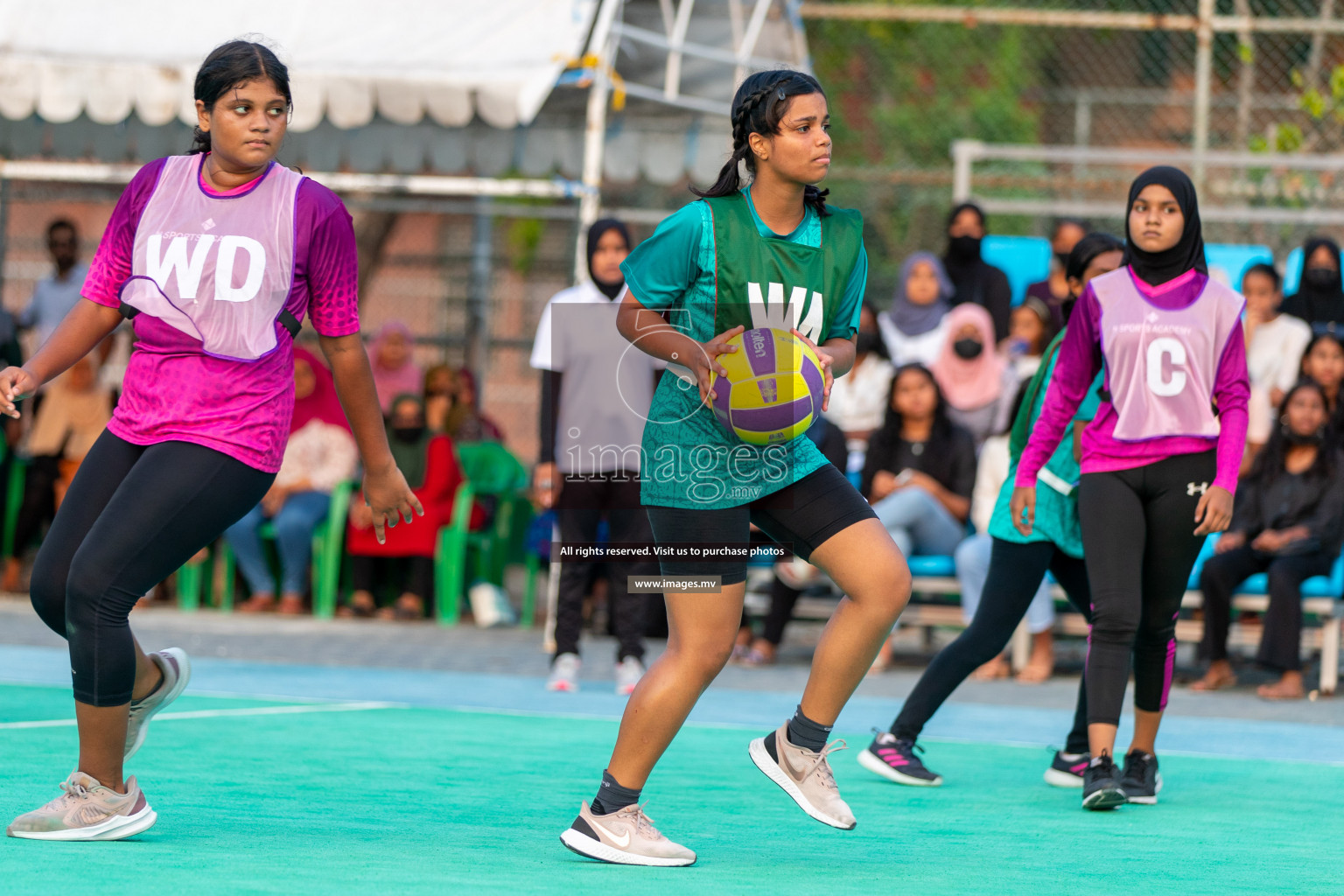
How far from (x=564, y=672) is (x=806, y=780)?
13.9 ft

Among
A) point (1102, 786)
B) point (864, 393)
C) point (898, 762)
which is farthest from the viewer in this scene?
point (864, 393)

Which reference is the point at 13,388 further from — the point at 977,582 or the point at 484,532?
the point at 484,532

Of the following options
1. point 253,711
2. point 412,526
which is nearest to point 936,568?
point 412,526

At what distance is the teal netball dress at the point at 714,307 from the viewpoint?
4277 mm

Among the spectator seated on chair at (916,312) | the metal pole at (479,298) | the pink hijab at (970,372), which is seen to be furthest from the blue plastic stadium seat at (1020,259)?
the metal pole at (479,298)

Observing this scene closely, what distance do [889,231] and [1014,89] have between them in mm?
4752

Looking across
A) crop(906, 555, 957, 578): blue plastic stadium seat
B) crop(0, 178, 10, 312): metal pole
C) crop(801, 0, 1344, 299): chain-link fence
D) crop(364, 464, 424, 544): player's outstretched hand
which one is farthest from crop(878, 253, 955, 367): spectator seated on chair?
crop(364, 464, 424, 544): player's outstretched hand

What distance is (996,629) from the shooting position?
19.9 feet

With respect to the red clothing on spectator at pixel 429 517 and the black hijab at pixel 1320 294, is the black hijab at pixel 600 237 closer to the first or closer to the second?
the red clothing on spectator at pixel 429 517

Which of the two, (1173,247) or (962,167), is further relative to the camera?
(962,167)

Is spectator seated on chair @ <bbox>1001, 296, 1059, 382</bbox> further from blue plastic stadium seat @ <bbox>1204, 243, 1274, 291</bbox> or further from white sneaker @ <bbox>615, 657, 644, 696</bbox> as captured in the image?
white sneaker @ <bbox>615, 657, 644, 696</bbox>

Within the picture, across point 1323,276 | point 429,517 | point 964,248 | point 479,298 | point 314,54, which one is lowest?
point 429,517

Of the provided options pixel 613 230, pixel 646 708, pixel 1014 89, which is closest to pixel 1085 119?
pixel 1014 89

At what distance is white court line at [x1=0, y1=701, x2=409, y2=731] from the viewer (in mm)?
6492
